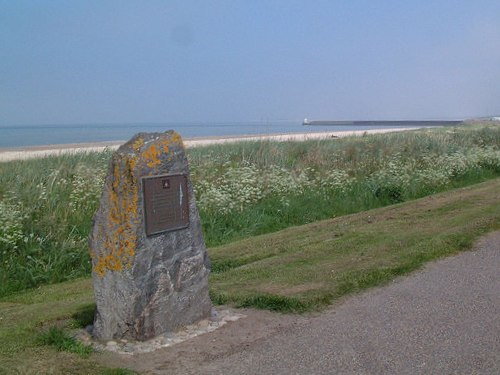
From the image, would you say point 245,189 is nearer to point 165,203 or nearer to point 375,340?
point 165,203

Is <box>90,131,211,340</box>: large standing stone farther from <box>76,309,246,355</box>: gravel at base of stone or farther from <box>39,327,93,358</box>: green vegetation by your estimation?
<box>39,327,93,358</box>: green vegetation

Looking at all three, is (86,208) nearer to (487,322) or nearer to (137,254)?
(137,254)

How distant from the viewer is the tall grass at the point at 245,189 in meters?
10.4

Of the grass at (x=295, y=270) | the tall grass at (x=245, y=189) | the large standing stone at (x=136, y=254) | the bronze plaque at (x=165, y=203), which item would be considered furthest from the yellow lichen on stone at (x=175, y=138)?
the tall grass at (x=245, y=189)

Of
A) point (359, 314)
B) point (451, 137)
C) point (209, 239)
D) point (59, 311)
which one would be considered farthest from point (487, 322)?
point (451, 137)

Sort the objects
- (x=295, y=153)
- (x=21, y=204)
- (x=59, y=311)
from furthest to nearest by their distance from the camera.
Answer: (x=295, y=153), (x=21, y=204), (x=59, y=311)

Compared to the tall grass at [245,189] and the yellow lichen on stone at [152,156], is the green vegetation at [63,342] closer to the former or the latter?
the yellow lichen on stone at [152,156]

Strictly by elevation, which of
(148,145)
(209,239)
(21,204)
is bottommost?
(209,239)

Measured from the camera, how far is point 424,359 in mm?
5320

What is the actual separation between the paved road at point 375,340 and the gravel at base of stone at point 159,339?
133mm

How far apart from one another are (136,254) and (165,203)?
499mm

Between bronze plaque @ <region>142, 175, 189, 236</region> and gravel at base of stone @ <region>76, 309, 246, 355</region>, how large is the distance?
88cm

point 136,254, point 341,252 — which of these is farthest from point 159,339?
point 341,252

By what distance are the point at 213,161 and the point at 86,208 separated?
6.72m
